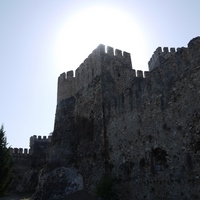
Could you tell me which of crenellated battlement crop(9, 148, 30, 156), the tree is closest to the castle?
the tree

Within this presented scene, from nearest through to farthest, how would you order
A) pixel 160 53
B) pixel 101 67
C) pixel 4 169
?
1. pixel 101 67
2. pixel 4 169
3. pixel 160 53

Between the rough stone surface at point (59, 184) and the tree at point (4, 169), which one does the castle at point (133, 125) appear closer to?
the rough stone surface at point (59, 184)

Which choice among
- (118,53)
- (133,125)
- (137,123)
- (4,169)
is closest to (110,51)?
(118,53)

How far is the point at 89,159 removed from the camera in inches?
691

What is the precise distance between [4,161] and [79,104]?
7.24 metres

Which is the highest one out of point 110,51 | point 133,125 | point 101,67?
point 110,51

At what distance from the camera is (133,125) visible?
14.6m

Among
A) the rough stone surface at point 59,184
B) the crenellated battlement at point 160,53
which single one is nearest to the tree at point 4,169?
the rough stone surface at point 59,184

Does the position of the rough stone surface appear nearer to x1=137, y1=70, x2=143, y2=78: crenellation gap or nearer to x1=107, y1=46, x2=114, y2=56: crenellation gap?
x1=137, y1=70, x2=143, y2=78: crenellation gap

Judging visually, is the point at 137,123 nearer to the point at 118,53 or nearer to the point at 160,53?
the point at 118,53

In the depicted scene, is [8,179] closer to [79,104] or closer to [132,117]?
[79,104]

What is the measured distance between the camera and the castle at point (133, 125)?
438 inches

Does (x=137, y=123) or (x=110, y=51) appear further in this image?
(x=110, y=51)

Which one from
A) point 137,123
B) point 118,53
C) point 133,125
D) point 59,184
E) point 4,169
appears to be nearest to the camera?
point 137,123
